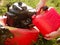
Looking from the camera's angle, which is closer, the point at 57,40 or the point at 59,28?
the point at 59,28

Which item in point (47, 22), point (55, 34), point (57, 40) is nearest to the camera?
point (55, 34)

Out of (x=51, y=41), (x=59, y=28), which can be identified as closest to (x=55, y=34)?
(x=59, y=28)

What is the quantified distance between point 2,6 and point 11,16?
4.52 feet

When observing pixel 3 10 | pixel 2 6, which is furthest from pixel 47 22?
pixel 2 6

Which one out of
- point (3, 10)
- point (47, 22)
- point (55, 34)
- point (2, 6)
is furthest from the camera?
point (2, 6)

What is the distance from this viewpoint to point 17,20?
2.77 metres

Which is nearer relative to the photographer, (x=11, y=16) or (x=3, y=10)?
(x=11, y=16)

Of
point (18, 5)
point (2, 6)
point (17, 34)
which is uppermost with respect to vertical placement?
point (18, 5)

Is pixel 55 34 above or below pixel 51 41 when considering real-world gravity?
above

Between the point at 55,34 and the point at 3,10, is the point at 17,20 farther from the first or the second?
the point at 3,10

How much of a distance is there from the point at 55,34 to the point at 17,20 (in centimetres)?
47

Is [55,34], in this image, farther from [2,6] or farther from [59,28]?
[2,6]

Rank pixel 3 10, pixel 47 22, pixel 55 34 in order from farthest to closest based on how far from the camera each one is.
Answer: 1. pixel 3 10
2. pixel 47 22
3. pixel 55 34

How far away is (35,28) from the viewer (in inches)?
114
